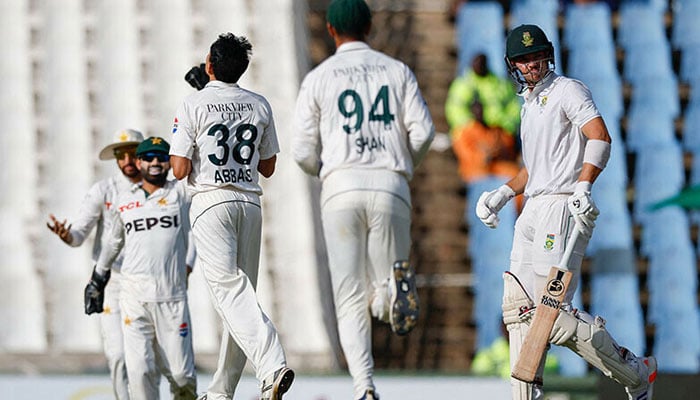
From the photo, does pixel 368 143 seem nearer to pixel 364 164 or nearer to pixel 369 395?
pixel 364 164

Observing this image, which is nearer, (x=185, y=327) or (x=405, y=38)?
(x=185, y=327)

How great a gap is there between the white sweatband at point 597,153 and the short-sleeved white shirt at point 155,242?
289 centimetres

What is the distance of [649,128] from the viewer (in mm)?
18359

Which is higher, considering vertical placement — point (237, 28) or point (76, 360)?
point (237, 28)

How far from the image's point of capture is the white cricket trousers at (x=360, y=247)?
29.2ft

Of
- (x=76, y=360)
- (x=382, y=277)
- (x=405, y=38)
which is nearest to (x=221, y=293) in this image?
(x=382, y=277)

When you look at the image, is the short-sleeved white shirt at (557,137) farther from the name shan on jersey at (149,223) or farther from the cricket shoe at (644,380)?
the name shan on jersey at (149,223)

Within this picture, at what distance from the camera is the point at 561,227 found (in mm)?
7629

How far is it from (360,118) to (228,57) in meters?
1.06

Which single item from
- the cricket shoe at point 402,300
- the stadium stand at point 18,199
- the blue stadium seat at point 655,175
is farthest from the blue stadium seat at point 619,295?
the cricket shoe at point 402,300

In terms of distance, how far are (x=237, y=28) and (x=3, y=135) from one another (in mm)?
3132

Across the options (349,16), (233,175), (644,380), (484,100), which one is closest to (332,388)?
(349,16)

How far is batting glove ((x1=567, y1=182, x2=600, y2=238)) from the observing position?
291 inches

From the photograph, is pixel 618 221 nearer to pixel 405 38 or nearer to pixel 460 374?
pixel 405 38
